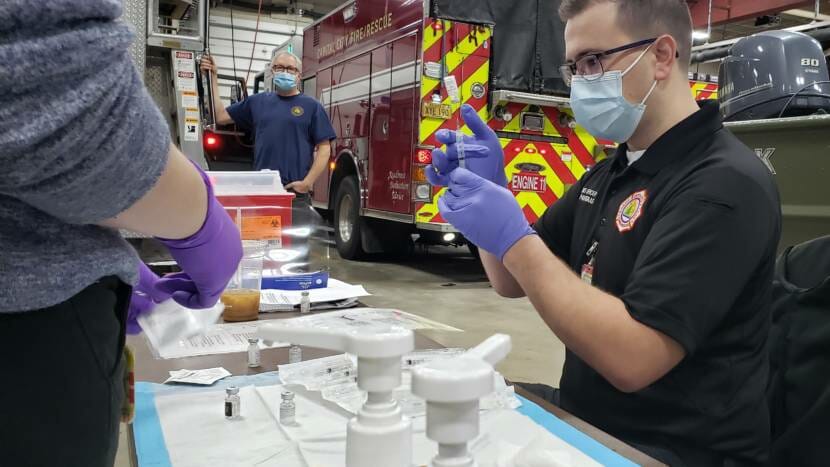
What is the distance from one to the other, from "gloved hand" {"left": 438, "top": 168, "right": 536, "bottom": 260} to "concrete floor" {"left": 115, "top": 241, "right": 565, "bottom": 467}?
125 centimetres

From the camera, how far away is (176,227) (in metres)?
0.59

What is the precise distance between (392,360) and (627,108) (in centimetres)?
115

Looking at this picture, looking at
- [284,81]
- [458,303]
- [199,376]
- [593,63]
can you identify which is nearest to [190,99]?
[284,81]

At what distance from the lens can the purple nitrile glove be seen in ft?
2.09

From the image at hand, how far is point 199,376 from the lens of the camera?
1.09 meters

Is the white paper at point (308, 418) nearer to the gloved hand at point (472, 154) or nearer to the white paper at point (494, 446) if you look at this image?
the white paper at point (494, 446)

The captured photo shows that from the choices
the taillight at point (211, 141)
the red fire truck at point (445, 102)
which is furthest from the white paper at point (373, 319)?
the taillight at point (211, 141)

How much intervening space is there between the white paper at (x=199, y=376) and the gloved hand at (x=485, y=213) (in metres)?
0.53

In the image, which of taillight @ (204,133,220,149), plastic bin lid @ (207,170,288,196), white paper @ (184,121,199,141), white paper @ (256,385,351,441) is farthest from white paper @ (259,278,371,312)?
taillight @ (204,133,220,149)

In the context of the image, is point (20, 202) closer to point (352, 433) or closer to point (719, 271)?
point (352, 433)

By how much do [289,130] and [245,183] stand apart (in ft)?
6.87

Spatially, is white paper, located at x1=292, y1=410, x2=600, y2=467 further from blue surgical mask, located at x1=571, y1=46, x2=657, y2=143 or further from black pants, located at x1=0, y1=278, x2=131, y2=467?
blue surgical mask, located at x1=571, y1=46, x2=657, y2=143

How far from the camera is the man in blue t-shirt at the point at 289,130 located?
3822mm

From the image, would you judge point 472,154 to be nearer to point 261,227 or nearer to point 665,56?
point 665,56
